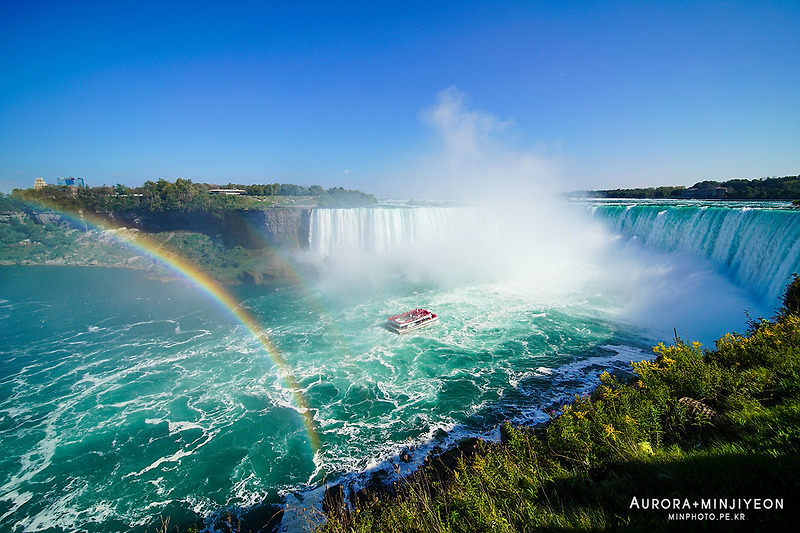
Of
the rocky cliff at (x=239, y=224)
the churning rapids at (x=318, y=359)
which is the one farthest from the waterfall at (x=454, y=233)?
the rocky cliff at (x=239, y=224)

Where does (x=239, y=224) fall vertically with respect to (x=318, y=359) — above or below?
above

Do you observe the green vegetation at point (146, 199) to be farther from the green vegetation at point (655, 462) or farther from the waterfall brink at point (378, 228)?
the green vegetation at point (655, 462)

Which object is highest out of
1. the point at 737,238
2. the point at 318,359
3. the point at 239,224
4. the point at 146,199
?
the point at 146,199

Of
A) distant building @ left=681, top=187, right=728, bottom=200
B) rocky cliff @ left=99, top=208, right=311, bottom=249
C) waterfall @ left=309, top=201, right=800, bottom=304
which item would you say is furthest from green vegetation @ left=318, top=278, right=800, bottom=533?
distant building @ left=681, top=187, right=728, bottom=200

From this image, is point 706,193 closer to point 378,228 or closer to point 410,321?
point 378,228

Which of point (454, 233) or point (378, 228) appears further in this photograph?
point (454, 233)

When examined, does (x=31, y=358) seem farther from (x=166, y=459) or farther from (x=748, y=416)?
(x=748, y=416)

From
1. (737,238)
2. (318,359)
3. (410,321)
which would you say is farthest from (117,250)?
(737,238)
